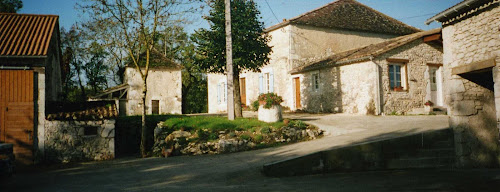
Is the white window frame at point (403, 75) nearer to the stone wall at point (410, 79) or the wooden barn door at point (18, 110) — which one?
the stone wall at point (410, 79)

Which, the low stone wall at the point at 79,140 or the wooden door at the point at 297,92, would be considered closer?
the low stone wall at the point at 79,140

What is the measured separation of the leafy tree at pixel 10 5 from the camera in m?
23.9

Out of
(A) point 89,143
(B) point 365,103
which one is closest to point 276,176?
(A) point 89,143

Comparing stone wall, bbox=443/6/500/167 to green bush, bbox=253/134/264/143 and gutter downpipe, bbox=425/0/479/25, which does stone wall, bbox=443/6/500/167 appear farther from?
green bush, bbox=253/134/264/143

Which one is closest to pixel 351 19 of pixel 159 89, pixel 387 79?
pixel 387 79

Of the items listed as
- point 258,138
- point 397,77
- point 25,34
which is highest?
point 25,34

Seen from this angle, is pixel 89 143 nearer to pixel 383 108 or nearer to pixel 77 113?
pixel 77 113

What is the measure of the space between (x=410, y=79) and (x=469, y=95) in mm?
8753

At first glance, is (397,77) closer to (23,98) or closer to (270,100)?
(270,100)

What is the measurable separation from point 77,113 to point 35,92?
4.37ft

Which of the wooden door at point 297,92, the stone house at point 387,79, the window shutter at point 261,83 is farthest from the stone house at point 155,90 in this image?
the stone house at point 387,79

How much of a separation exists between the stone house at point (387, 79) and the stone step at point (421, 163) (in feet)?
24.9

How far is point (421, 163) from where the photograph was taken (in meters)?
7.57

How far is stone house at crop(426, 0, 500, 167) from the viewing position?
746 cm
